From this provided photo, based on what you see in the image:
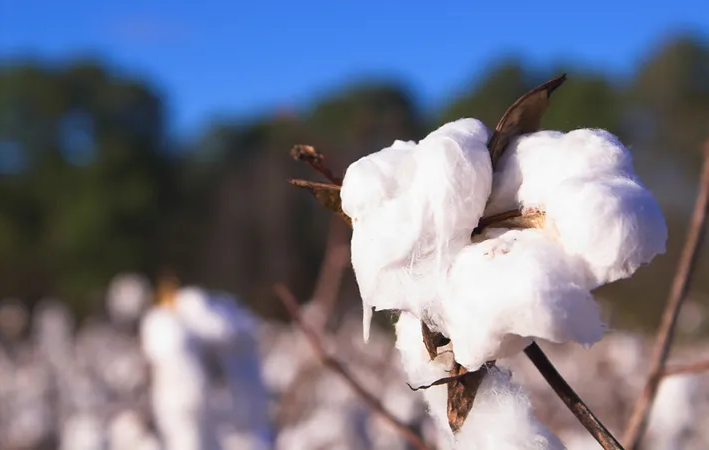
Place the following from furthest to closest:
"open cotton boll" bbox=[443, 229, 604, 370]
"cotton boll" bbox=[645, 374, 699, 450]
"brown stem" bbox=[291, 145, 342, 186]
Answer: "cotton boll" bbox=[645, 374, 699, 450] < "brown stem" bbox=[291, 145, 342, 186] < "open cotton boll" bbox=[443, 229, 604, 370]

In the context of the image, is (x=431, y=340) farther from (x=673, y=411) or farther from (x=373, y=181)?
(x=673, y=411)

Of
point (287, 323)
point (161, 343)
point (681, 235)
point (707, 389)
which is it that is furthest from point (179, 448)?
point (287, 323)

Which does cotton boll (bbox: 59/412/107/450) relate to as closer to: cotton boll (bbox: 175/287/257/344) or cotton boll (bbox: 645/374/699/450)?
cotton boll (bbox: 175/287/257/344)

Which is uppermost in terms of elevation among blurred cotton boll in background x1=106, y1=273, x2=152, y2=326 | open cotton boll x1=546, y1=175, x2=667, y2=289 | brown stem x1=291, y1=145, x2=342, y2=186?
open cotton boll x1=546, y1=175, x2=667, y2=289

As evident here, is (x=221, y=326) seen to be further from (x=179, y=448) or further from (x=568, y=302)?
(x=568, y=302)

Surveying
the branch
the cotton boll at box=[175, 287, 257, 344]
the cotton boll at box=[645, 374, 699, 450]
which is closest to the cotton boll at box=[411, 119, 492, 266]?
the branch

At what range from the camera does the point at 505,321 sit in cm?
42

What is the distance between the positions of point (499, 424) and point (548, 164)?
155 mm

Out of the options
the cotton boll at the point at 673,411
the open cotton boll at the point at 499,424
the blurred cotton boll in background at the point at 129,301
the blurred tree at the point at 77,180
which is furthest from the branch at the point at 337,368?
the blurred tree at the point at 77,180

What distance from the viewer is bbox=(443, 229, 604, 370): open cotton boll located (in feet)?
1.35

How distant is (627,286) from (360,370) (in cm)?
485

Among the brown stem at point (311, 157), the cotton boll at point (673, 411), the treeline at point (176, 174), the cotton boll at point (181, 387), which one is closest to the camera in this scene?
the brown stem at point (311, 157)

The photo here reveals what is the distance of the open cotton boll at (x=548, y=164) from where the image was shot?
450 mm

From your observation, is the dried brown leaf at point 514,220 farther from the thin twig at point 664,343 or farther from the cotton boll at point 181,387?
the cotton boll at point 181,387
